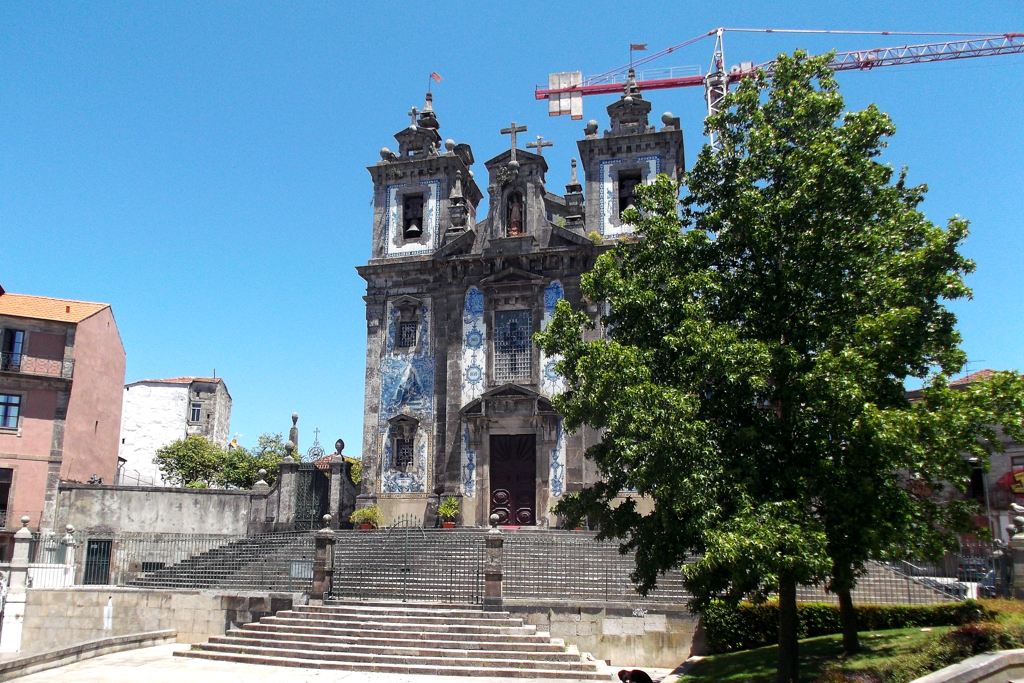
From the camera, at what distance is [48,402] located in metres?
31.1

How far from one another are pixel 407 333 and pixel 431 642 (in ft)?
47.2

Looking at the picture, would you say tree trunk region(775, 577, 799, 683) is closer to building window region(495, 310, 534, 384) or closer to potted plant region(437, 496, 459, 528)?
potted plant region(437, 496, 459, 528)

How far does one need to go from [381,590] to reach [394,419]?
928 cm

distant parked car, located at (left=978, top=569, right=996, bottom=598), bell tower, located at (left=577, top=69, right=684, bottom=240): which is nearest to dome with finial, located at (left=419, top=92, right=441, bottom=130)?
bell tower, located at (left=577, top=69, right=684, bottom=240)

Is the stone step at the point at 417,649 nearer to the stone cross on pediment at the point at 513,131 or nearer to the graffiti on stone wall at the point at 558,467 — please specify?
the graffiti on stone wall at the point at 558,467

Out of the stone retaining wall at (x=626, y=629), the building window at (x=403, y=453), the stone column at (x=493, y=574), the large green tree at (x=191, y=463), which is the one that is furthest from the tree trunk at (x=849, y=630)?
the large green tree at (x=191, y=463)

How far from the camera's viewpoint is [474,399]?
26953 millimetres

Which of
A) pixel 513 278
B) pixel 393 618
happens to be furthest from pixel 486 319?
pixel 393 618

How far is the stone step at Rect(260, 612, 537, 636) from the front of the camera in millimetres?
16078

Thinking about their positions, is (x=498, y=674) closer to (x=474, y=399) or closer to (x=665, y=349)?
(x=665, y=349)

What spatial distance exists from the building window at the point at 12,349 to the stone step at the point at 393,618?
19672mm

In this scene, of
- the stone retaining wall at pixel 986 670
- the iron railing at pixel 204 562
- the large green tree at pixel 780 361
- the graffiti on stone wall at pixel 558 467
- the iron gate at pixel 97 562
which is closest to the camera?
the stone retaining wall at pixel 986 670

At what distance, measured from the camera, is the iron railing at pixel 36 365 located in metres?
31.2

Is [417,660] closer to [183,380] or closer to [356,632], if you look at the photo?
[356,632]
